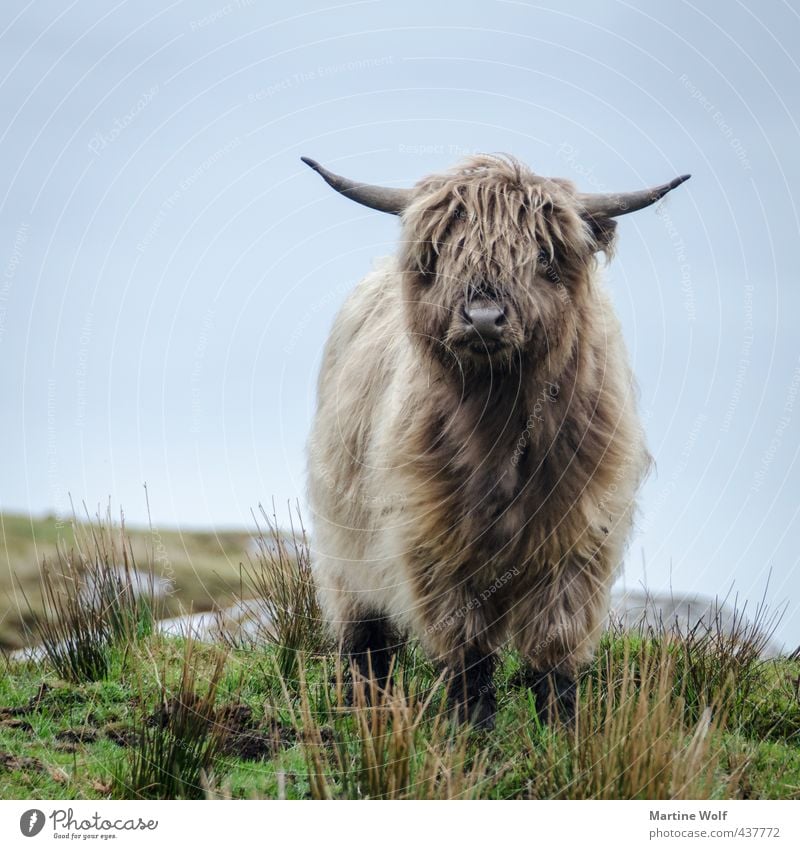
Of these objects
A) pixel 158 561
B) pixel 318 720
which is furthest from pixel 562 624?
pixel 158 561

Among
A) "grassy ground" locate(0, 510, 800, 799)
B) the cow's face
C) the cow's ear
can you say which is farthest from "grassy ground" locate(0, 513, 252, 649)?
the cow's ear

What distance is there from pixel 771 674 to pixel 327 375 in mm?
2634

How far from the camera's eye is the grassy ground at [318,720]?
3.70 metres

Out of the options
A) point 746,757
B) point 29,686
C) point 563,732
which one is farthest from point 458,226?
point 29,686

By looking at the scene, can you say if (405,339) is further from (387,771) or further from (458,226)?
(387,771)

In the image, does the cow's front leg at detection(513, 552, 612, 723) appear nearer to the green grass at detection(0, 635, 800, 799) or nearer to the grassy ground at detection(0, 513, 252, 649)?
the green grass at detection(0, 635, 800, 799)

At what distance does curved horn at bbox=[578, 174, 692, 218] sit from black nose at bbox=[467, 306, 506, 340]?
2.38 ft

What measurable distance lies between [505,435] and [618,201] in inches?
38.4

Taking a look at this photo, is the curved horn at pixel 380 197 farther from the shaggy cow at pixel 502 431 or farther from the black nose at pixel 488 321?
the black nose at pixel 488 321

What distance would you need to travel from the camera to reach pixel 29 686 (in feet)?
17.9

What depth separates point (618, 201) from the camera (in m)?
4.26

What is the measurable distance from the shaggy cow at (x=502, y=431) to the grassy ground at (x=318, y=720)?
0.36 metres

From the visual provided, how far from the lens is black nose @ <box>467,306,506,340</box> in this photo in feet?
12.6
